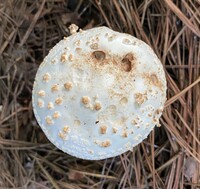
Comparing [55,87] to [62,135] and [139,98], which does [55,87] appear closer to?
[62,135]

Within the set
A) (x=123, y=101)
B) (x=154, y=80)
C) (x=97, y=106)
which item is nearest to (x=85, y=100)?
(x=97, y=106)

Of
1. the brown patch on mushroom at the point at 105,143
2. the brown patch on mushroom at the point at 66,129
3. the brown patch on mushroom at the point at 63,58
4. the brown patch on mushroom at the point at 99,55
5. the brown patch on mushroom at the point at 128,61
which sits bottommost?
the brown patch on mushroom at the point at 105,143

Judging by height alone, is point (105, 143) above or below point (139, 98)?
below

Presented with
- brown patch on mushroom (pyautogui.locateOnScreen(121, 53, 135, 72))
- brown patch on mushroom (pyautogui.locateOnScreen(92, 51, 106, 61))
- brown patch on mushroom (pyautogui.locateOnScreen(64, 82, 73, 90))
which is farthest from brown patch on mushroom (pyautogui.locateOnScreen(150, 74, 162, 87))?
brown patch on mushroom (pyautogui.locateOnScreen(64, 82, 73, 90))

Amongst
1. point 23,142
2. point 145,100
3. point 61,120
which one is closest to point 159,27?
point 145,100

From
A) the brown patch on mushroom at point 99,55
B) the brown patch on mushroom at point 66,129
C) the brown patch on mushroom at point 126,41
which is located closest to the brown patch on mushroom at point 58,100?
the brown patch on mushroom at point 66,129

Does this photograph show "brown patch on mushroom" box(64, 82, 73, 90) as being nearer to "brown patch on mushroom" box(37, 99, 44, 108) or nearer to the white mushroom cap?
the white mushroom cap

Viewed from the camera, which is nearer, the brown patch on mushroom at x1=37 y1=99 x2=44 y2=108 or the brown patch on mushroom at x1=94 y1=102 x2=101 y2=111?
the brown patch on mushroom at x1=94 y1=102 x2=101 y2=111

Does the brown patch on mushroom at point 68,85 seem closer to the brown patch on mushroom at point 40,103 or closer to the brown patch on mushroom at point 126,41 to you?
the brown patch on mushroom at point 40,103
